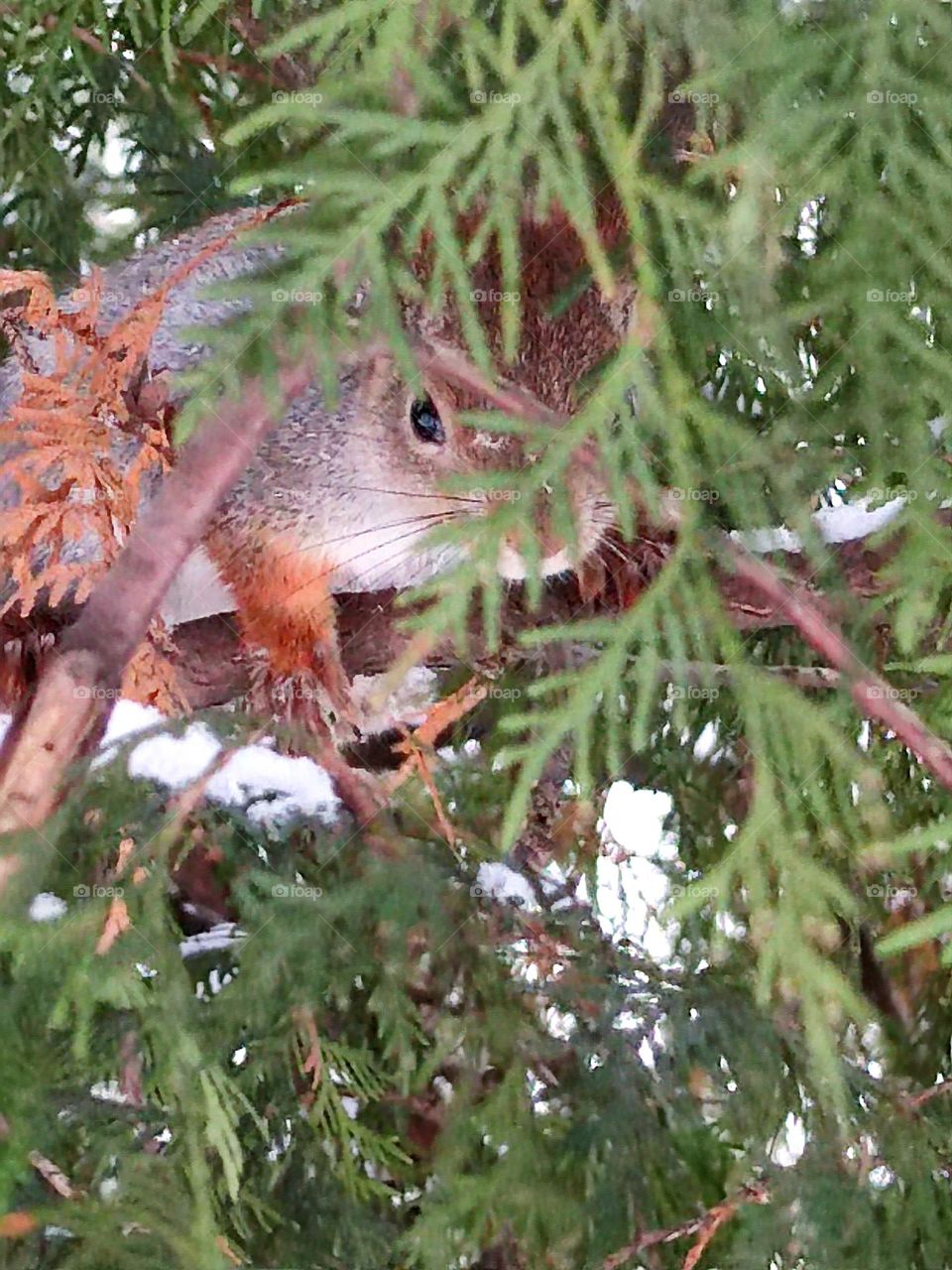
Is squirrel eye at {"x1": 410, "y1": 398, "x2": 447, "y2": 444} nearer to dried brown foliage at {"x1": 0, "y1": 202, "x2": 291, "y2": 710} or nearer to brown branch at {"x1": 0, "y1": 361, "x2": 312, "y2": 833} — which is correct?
dried brown foliage at {"x1": 0, "y1": 202, "x2": 291, "y2": 710}

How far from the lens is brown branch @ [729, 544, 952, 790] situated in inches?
38.0

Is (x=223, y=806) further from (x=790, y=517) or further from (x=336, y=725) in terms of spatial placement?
(x=790, y=517)

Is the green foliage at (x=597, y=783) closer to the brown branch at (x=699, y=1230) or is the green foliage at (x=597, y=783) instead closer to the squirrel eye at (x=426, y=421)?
the brown branch at (x=699, y=1230)

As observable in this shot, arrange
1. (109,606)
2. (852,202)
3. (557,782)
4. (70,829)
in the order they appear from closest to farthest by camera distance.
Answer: (852,202)
(109,606)
(70,829)
(557,782)

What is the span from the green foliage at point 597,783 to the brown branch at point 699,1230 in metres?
0.02

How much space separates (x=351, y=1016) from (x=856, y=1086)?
0.65m

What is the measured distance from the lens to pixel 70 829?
1.18m

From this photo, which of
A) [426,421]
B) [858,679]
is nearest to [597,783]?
[426,421]

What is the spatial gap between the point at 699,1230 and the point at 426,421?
961 millimetres

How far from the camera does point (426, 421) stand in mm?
1566

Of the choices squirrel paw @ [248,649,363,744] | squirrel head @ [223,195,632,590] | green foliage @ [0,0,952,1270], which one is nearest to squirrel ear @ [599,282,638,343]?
squirrel head @ [223,195,632,590]

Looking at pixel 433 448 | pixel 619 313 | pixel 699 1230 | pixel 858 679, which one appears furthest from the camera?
pixel 433 448

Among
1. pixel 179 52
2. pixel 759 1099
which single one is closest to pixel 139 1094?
pixel 759 1099

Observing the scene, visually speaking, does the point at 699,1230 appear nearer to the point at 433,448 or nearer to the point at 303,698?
the point at 303,698
